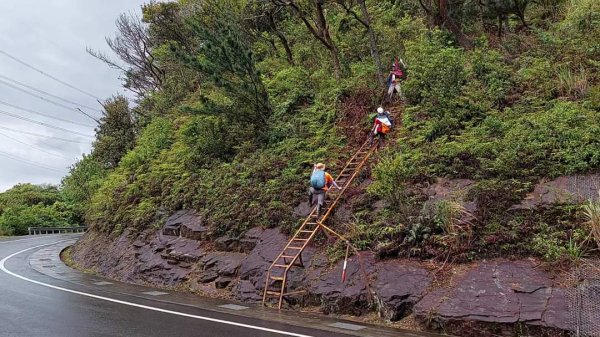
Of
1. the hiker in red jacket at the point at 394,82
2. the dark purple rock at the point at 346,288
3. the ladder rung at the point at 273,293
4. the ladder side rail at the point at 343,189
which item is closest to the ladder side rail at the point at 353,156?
the ladder side rail at the point at 343,189

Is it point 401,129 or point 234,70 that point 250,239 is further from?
point 234,70

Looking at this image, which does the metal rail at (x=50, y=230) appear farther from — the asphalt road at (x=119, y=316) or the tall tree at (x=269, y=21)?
the asphalt road at (x=119, y=316)

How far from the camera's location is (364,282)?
9.19 meters

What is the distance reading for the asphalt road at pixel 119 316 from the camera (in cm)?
757

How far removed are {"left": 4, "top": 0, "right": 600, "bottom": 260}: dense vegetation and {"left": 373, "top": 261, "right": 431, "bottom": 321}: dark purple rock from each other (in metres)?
0.50

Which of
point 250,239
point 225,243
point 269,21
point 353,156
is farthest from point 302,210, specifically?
point 269,21

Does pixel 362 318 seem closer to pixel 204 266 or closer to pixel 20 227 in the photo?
pixel 204 266

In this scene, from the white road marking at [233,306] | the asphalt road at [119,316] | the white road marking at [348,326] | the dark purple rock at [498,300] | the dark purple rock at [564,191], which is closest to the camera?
the dark purple rock at [498,300]

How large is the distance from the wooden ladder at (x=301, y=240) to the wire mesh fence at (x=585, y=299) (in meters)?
5.15

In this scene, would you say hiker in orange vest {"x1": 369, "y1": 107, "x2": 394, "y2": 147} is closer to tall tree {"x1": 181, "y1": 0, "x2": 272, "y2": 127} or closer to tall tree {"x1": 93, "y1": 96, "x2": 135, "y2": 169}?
tall tree {"x1": 181, "y1": 0, "x2": 272, "y2": 127}

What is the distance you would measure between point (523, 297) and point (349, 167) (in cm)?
647

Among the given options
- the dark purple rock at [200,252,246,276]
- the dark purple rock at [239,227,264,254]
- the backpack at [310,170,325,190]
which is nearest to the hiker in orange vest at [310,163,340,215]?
the backpack at [310,170,325,190]

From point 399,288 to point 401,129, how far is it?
582 centimetres

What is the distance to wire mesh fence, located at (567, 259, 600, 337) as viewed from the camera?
260 inches
